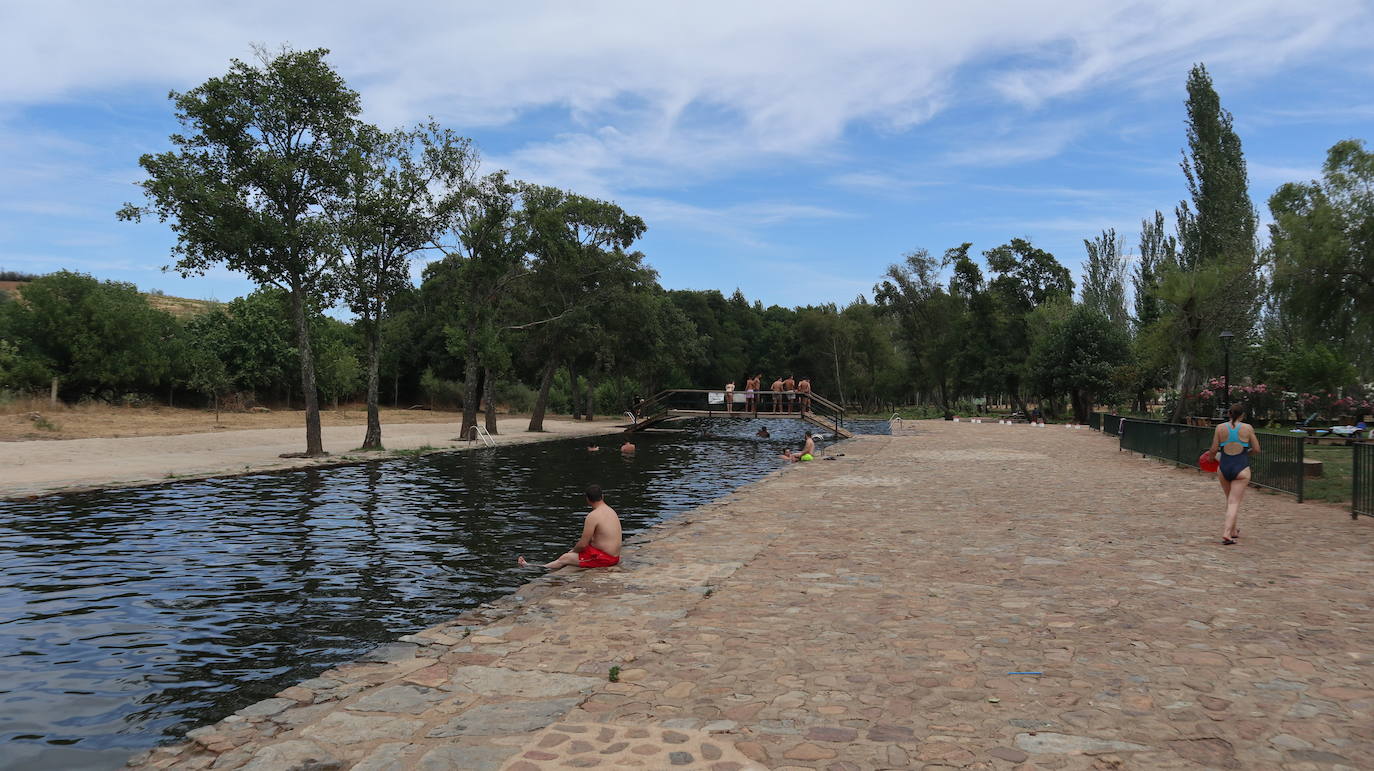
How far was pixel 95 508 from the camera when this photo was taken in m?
15.1

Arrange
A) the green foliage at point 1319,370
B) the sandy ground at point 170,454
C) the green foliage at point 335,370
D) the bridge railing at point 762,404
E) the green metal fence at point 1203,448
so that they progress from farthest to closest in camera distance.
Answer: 1. the green foliage at point 335,370
2. the bridge railing at point 762,404
3. the green foliage at point 1319,370
4. the sandy ground at point 170,454
5. the green metal fence at point 1203,448

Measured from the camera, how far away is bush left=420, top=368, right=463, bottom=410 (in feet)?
215

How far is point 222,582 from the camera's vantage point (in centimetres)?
947

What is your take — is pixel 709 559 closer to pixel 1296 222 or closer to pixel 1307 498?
pixel 1307 498

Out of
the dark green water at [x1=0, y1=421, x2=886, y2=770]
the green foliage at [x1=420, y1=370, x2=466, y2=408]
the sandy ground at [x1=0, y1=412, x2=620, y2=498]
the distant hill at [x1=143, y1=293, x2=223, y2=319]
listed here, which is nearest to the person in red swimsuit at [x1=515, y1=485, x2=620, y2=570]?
the dark green water at [x1=0, y1=421, x2=886, y2=770]

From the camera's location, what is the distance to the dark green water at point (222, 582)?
574cm

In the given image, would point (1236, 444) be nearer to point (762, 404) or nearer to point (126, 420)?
point (762, 404)

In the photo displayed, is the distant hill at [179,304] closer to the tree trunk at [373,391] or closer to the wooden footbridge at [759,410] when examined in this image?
the wooden footbridge at [759,410]

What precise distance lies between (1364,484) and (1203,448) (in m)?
8.60

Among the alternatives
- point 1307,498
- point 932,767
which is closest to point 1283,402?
point 1307,498

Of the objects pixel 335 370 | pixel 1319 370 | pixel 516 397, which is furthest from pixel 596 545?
pixel 516 397

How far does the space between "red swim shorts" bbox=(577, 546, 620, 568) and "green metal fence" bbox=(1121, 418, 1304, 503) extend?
1347cm

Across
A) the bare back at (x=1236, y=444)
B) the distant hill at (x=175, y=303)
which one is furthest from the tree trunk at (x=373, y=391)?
the distant hill at (x=175, y=303)

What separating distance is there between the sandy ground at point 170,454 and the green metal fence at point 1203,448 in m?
24.9
